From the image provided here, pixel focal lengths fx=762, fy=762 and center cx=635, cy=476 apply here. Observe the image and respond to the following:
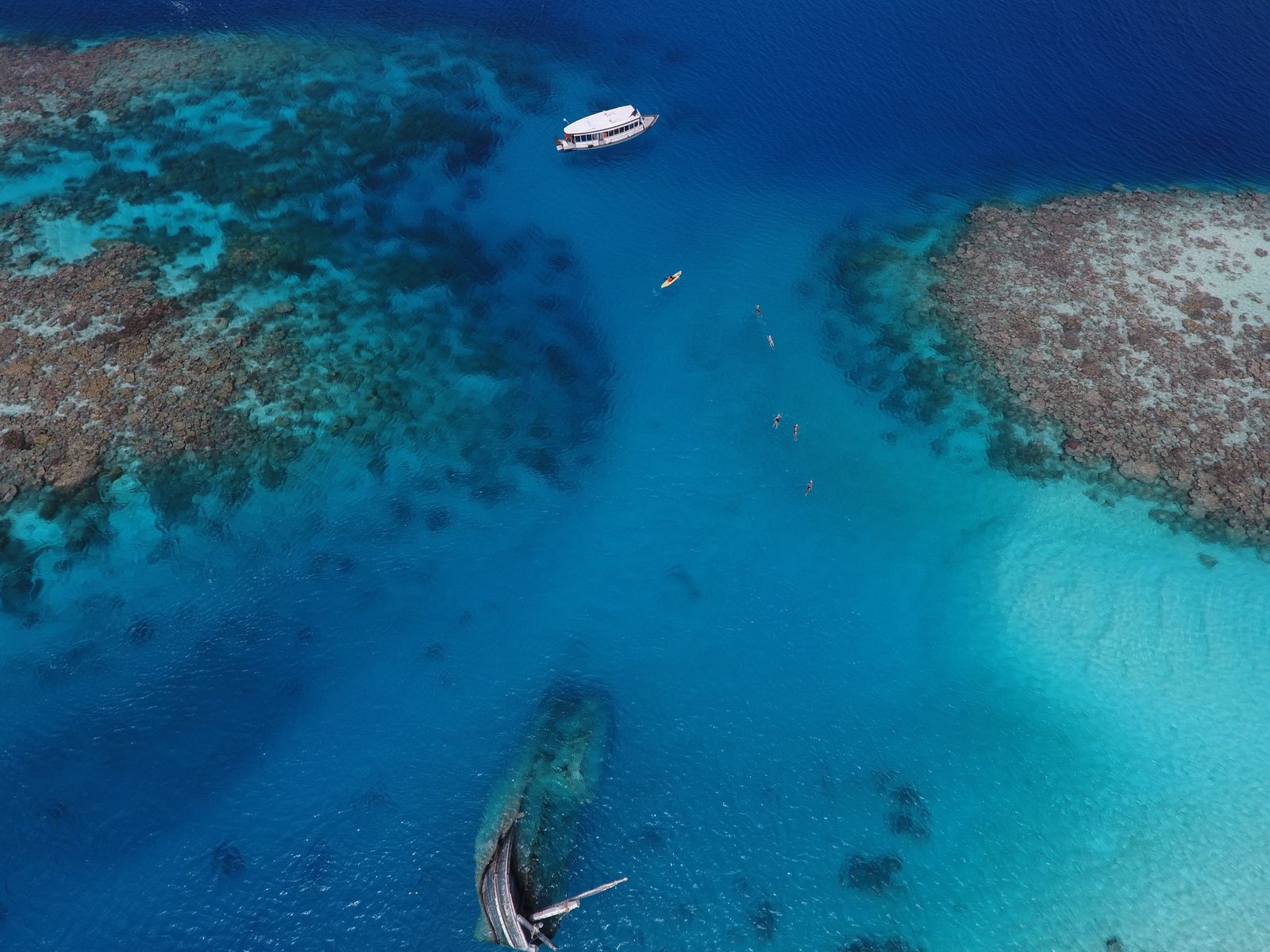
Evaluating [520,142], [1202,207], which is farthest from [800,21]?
[1202,207]

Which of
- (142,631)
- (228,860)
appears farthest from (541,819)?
(142,631)

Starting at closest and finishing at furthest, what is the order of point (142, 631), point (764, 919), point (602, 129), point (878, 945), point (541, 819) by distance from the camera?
point (878, 945) → point (764, 919) → point (541, 819) → point (142, 631) → point (602, 129)

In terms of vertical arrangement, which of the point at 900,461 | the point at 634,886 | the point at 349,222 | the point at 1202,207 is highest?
the point at 349,222

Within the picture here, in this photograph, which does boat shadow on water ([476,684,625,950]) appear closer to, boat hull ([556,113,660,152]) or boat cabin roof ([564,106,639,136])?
boat hull ([556,113,660,152])

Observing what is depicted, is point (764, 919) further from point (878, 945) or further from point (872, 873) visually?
point (872, 873)

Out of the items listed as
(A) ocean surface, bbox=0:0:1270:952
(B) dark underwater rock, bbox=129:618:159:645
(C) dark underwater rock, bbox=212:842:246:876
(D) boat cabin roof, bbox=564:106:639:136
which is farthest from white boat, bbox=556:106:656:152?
(C) dark underwater rock, bbox=212:842:246:876

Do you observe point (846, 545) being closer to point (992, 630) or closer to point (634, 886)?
point (992, 630)
